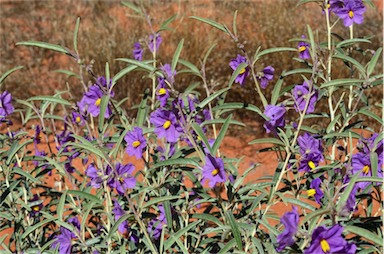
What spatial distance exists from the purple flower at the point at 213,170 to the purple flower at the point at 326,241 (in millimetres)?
438

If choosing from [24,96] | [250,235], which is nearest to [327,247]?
[250,235]

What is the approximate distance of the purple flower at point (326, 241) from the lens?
1343 millimetres

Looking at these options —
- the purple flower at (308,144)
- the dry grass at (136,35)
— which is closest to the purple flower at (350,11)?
the purple flower at (308,144)

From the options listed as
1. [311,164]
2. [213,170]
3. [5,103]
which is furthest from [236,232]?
[5,103]

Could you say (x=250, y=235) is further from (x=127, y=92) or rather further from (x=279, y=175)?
(x=127, y=92)

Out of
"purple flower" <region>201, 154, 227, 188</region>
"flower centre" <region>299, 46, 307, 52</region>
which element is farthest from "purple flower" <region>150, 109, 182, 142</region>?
"flower centre" <region>299, 46, 307, 52</region>

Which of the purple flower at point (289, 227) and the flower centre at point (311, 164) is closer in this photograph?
the purple flower at point (289, 227)

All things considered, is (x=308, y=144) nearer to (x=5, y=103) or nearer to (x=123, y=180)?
(x=123, y=180)

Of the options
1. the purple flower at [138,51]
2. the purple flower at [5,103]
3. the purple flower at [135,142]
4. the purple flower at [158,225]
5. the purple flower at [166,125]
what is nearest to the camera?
the purple flower at [166,125]

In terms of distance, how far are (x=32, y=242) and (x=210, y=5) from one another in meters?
4.99

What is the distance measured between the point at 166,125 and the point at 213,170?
0.21 metres

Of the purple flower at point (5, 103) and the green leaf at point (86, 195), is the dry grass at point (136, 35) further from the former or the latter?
the green leaf at point (86, 195)

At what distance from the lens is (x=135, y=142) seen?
2.00 metres

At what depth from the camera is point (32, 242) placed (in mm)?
2400
